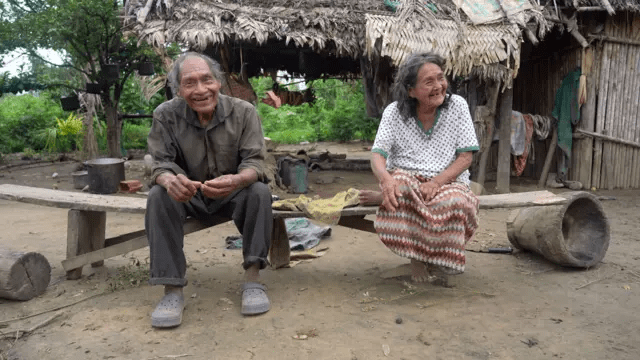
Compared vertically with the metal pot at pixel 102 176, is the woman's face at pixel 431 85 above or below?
above

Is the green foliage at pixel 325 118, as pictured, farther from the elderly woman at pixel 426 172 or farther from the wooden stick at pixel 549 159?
the elderly woman at pixel 426 172

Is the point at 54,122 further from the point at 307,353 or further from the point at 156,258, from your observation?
the point at 307,353

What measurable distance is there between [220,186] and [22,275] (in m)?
1.43

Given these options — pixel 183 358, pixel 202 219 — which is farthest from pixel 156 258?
pixel 183 358

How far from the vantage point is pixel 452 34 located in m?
6.33

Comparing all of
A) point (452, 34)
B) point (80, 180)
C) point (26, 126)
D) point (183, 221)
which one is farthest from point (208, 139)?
point (26, 126)

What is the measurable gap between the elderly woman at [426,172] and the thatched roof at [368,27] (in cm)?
327

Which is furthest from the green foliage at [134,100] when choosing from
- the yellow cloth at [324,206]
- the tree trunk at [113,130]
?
the yellow cloth at [324,206]

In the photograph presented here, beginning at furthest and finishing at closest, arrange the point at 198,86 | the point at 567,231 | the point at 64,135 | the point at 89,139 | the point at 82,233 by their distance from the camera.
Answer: the point at 64,135 → the point at 89,139 → the point at 567,231 → the point at 82,233 → the point at 198,86

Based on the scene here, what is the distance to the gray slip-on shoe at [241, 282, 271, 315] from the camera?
2670 millimetres

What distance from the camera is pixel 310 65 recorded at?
33.1 ft

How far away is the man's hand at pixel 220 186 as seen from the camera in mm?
2631

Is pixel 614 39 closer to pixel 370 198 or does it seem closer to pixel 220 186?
pixel 370 198

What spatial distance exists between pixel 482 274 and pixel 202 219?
6.39 feet
